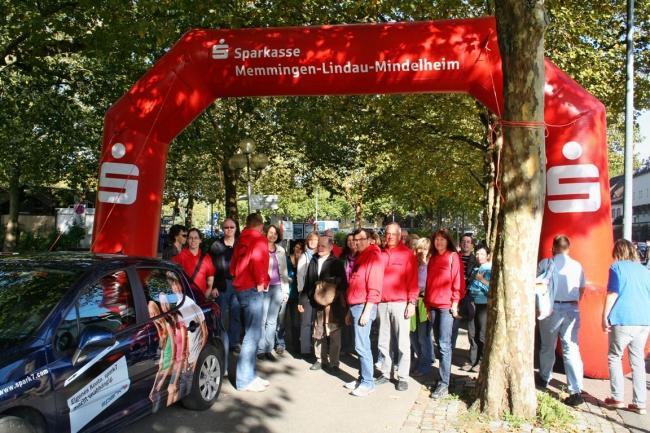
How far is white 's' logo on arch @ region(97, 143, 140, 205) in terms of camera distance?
293 inches

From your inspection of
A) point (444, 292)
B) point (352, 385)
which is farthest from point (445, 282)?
point (352, 385)

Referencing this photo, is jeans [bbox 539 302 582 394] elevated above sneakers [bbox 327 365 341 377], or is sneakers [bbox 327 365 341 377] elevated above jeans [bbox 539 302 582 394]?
jeans [bbox 539 302 582 394]

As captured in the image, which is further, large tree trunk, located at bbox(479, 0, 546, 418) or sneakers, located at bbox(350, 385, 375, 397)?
sneakers, located at bbox(350, 385, 375, 397)

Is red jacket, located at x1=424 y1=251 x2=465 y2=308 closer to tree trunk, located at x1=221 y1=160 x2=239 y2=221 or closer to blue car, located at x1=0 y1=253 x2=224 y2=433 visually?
blue car, located at x1=0 y1=253 x2=224 y2=433

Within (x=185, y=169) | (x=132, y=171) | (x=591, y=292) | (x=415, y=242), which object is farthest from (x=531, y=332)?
(x=185, y=169)

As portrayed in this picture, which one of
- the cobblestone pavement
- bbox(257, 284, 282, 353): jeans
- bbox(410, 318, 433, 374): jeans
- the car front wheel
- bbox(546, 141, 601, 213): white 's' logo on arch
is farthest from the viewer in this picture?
bbox(257, 284, 282, 353): jeans

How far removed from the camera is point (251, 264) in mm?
6289

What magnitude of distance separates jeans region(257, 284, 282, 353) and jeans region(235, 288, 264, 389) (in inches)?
53.7

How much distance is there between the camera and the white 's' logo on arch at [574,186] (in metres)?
6.79

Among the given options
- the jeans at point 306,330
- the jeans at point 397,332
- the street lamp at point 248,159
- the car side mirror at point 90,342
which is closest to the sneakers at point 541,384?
the jeans at point 397,332

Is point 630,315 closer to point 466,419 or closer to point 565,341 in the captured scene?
point 565,341

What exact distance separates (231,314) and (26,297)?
315cm

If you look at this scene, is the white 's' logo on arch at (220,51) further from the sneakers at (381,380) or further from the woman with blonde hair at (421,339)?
the sneakers at (381,380)

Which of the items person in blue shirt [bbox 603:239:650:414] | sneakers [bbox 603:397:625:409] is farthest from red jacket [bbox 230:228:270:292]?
sneakers [bbox 603:397:625:409]
